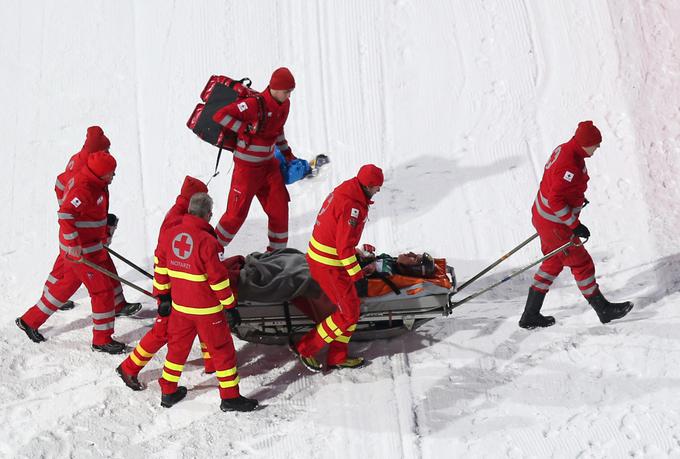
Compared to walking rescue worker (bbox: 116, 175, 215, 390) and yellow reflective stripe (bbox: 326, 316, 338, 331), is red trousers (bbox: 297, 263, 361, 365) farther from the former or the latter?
walking rescue worker (bbox: 116, 175, 215, 390)

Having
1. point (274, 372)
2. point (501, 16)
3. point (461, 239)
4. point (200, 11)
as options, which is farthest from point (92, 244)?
point (501, 16)

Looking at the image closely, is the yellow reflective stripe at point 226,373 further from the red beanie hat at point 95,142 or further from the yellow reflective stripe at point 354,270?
the red beanie hat at point 95,142

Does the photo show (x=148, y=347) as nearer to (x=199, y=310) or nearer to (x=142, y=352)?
(x=142, y=352)

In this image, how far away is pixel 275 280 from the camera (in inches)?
312

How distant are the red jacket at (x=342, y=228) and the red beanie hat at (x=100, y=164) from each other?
6.03ft

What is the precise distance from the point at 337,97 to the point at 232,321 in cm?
436

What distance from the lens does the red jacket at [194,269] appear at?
23.9 ft

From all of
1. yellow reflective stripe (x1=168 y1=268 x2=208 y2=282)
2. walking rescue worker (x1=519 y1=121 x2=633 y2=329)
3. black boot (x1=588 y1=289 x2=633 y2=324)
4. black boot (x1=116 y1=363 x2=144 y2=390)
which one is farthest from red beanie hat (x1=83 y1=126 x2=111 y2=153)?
black boot (x1=588 y1=289 x2=633 y2=324)

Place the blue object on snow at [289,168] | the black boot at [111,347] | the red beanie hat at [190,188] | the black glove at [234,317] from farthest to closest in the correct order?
the blue object on snow at [289,168] < the black boot at [111,347] < the red beanie hat at [190,188] < the black glove at [234,317]

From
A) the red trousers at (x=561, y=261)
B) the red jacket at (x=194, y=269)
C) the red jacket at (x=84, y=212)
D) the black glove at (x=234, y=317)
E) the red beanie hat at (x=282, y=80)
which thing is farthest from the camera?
the red beanie hat at (x=282, y=80)

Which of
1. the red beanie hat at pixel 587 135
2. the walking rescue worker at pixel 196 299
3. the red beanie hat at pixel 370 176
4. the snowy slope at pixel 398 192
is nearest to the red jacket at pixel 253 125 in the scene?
the snowy slope at pixel 398 192

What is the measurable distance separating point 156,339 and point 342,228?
1780mm

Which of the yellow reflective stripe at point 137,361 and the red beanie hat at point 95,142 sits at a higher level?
the red beanie hat at point 95,142

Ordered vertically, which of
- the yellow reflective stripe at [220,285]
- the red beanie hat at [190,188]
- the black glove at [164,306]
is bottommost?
the black glove at [164,306]
